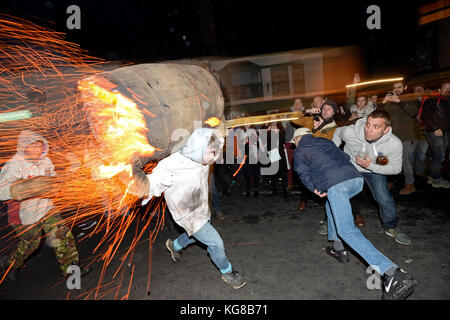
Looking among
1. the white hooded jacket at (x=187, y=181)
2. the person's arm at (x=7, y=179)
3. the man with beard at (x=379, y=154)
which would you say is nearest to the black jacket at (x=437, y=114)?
the man with beard at (x=379, y=154)

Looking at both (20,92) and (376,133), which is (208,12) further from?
(376,133)

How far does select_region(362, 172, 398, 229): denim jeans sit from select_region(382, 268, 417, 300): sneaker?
125 centimetres

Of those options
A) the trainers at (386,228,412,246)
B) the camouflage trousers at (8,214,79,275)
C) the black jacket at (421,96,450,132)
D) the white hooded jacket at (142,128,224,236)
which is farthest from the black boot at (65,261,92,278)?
the black jacket at (421,96,450,132)

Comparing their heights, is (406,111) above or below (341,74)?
below

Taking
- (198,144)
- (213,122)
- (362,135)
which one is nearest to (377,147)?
(362,135)

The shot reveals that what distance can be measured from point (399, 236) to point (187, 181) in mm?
3182

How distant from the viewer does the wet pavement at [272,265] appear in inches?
114

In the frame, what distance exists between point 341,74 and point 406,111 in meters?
17.7

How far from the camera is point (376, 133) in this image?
10.1 feet

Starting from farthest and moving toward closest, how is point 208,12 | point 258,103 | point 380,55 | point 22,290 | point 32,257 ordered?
point 258,103 < point 380,55 < point 208,12 < point 32,257 < point 22,290

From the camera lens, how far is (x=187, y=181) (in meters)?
2.78

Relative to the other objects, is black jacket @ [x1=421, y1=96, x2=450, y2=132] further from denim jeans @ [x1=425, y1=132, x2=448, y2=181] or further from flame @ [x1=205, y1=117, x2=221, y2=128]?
flame @ [x1=205, y1=117, x2=221, y2=128]
